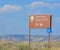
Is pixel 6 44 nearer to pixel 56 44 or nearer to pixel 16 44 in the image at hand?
pixel 16 44

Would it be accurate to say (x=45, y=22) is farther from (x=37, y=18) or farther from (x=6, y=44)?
(x=6, y=44)

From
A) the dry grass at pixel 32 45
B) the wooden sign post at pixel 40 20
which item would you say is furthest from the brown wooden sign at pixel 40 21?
the dry grass at pixel 32 45

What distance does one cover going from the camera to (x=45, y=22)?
1673 centimetres

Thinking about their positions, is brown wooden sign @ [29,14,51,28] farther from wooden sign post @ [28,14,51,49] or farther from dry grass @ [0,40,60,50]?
dry grass @ [0,40,60,50]

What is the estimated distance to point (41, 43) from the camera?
1700cm

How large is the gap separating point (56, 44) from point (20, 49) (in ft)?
5.29

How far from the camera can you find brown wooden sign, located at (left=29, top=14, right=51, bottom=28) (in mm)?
16641

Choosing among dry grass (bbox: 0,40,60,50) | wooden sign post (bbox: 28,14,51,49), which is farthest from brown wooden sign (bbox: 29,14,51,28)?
dry grass (bbox: 0,40,60,50)

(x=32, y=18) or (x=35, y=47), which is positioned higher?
(x=32, y=18)

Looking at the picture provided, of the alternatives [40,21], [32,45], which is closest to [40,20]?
[40,21]

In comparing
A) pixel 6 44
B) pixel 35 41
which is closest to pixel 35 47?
pixel 35 41

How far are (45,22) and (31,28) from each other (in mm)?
748

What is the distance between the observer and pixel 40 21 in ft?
55.0

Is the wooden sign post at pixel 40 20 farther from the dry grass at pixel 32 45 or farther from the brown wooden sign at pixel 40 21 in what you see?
the dry grass at pixel 32 45
